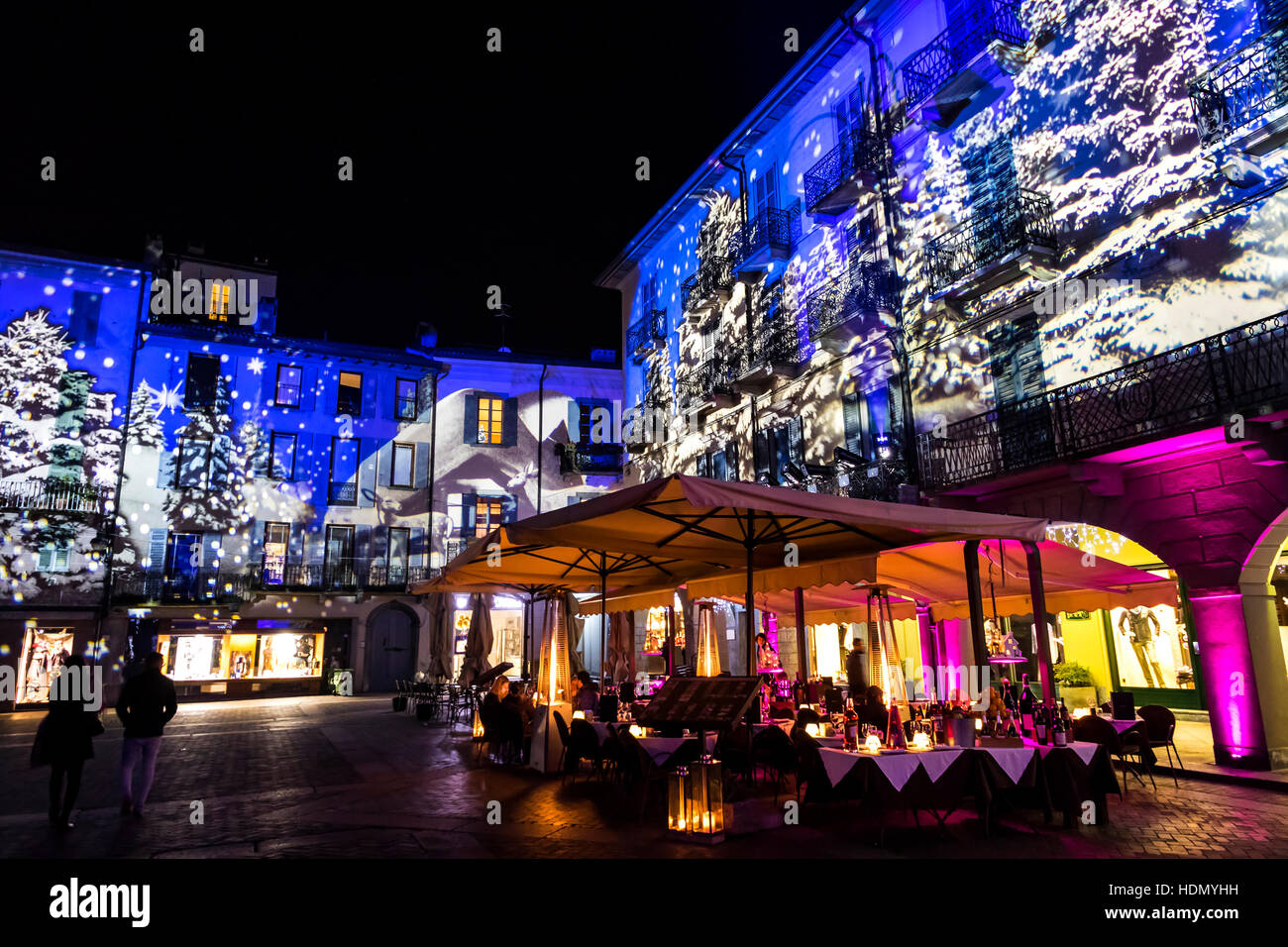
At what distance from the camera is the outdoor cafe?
7039 mm

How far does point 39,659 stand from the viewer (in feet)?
80.7

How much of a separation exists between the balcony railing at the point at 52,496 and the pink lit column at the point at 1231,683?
1175 inches

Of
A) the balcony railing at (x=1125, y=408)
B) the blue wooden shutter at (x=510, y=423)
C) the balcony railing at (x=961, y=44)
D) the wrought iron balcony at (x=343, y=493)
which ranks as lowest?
the balcony railing at (x=1125, y=408)

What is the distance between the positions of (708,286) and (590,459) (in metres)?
11.0

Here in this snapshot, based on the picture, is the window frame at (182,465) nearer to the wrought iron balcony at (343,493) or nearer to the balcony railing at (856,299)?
the wrought iron balcony at (343,493)

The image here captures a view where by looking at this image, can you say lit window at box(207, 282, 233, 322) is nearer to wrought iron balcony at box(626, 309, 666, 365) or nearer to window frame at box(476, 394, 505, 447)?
window frame at box(476, 394, 505, 447)

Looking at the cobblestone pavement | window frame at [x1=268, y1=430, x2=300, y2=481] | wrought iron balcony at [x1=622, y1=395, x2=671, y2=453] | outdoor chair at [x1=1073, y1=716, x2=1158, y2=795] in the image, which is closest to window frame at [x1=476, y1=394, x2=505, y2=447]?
wrought iron balcony at [x1=622, y1=395, x2=671, y2=453]

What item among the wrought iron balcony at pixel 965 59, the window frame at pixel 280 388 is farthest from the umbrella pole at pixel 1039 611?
the window frame at pixel 280 388

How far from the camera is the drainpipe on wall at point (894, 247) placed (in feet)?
52.5

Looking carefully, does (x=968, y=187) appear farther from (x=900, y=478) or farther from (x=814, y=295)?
(x=900, y=478)

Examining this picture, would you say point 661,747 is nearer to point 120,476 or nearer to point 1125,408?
point 1125,408

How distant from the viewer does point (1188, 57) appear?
37.6ft
